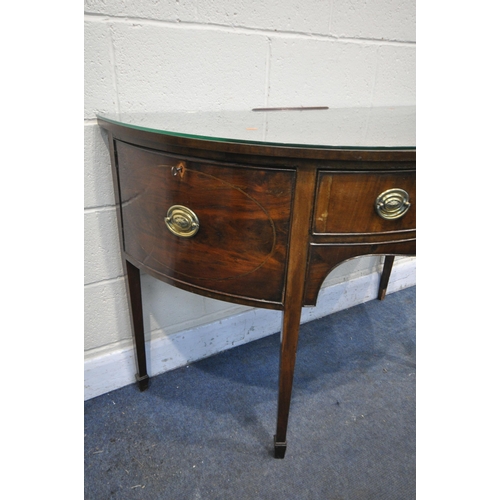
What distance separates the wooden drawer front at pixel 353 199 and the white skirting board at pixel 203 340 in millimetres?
690

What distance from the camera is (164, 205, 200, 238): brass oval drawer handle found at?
622 millimetres

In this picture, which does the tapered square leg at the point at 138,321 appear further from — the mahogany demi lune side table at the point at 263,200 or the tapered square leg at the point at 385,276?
the tapered square leg at the point at 385,276

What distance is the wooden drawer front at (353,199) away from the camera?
0.57 metres

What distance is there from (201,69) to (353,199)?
1.75ft

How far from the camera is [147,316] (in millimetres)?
1061

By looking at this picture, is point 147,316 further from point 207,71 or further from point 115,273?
point 207,71

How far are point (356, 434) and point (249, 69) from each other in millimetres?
987

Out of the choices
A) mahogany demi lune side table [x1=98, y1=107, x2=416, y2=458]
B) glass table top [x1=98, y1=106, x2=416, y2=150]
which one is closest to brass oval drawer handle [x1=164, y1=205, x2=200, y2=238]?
mahogany demi lune side table [x1=98, y1=107, x2=416, y2=458]

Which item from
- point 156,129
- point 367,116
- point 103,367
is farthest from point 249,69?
point 103,367

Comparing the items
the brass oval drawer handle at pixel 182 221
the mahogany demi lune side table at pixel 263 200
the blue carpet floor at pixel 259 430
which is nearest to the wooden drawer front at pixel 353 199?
the mahogany demi lune side table at pixel 263 200

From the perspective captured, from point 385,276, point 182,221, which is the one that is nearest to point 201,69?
point 182,221

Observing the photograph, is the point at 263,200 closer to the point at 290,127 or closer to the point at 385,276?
the point at 290,127

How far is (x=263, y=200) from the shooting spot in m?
0.58
